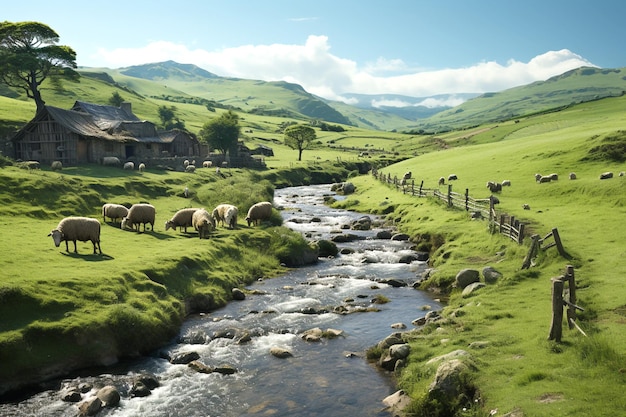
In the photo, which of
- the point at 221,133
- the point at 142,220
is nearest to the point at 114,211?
the point at 142,220

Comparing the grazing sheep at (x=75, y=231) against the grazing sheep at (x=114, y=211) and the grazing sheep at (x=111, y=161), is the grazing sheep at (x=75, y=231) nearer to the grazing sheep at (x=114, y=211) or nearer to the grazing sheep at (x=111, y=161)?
the grazing sheep at (x=114, y=211)

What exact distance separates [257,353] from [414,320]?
→ 26.2 ft

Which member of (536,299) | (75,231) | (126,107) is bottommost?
(536,299)

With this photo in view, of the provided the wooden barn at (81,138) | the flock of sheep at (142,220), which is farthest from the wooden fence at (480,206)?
the wooden barn at (81,138)

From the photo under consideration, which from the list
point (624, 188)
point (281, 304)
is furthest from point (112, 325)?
point (624, 188)

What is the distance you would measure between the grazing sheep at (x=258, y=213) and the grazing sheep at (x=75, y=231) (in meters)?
16.8

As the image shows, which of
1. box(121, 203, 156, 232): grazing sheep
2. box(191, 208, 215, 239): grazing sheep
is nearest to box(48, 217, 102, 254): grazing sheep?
box(121, 203, 156, 232): grazing sheep

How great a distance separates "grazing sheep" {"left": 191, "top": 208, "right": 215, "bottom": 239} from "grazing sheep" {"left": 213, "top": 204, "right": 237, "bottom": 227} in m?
2.83

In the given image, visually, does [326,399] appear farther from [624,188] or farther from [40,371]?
[624,188]

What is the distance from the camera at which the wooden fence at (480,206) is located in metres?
31.3

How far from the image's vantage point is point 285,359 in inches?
835

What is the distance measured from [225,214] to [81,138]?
31.5 m

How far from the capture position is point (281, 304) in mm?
28031

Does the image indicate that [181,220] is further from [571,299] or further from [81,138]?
[81,138]
